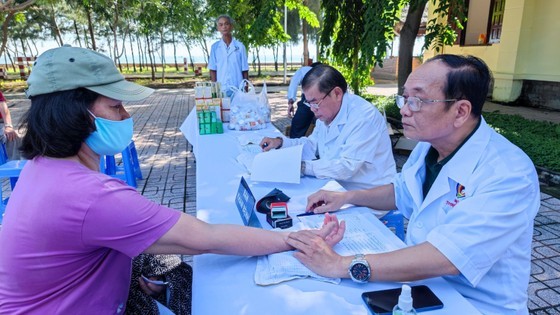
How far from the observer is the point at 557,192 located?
3863 mm

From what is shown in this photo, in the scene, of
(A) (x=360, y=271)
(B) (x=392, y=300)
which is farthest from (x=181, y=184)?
(B) (x=392, y=300)

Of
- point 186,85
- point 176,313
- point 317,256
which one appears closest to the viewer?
point 317,256

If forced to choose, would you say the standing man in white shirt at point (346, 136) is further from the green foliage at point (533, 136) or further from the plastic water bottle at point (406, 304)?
→ the green foliage at point (533, 136)

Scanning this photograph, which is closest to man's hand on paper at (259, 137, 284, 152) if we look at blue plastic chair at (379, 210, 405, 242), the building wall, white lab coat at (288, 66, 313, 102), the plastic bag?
the plastic bag

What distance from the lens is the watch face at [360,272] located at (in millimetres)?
1073

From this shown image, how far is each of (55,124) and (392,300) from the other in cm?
104

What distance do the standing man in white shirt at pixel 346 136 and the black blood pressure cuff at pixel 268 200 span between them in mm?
411

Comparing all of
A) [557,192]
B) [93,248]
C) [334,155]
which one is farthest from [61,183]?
[557,192]

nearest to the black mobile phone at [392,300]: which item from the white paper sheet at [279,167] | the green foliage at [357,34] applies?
the white paper sheet at [279,167]

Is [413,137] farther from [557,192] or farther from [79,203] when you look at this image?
[557,192]

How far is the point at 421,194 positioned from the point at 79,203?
117cm

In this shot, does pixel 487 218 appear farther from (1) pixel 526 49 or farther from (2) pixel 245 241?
(1) pixel 526 49

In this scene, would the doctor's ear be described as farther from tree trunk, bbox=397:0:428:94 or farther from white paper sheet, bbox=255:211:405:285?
tree trunk, bbox=397:0:428:94

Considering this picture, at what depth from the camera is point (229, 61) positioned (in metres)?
5.51
